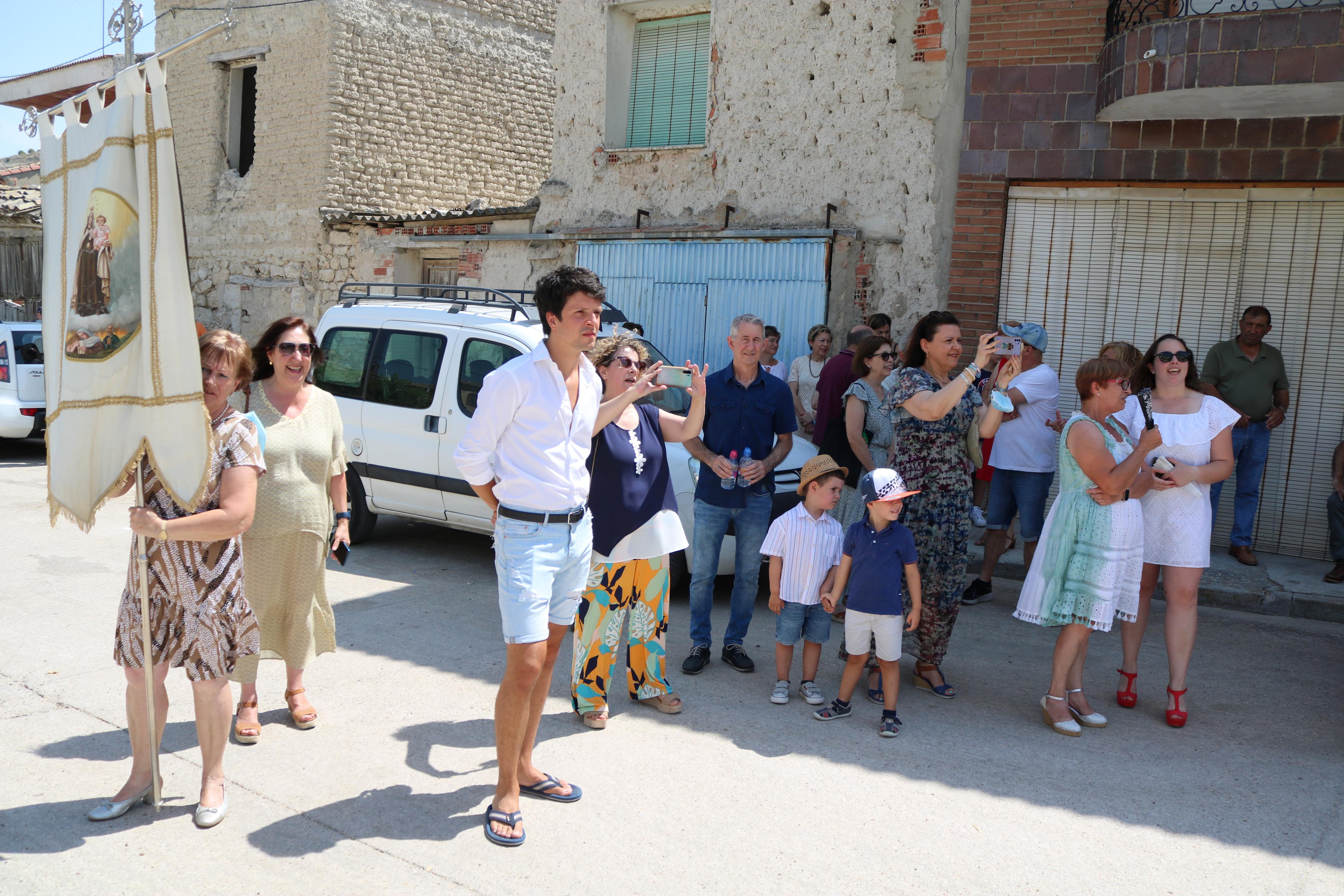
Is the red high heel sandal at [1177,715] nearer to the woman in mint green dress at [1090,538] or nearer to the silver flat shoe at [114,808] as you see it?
the woman in mint green dress at [1090,538]

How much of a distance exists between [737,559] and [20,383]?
10283 mm

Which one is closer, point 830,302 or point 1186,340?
point 1186,340

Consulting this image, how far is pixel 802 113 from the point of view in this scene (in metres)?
10.4

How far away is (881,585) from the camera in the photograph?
480 centimetres

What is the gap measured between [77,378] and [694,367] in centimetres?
230

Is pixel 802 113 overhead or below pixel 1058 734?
overhead

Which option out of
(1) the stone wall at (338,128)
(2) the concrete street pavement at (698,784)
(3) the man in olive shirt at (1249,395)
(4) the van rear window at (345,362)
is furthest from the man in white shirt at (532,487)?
(1) the stone wall at (338,128)

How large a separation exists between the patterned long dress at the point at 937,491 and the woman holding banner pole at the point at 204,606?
311 centimetres

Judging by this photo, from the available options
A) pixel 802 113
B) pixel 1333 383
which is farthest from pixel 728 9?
pixel 1333 383

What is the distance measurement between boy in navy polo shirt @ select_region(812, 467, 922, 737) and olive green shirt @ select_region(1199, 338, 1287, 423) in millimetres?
4536

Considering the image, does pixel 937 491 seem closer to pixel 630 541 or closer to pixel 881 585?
pixel 881 585

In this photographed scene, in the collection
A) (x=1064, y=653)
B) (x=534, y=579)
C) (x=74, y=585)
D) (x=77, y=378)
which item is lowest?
(x=74, y=585)

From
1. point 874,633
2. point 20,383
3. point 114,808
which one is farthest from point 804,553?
point 20,383

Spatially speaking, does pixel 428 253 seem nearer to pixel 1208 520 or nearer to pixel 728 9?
pixel 728 9
